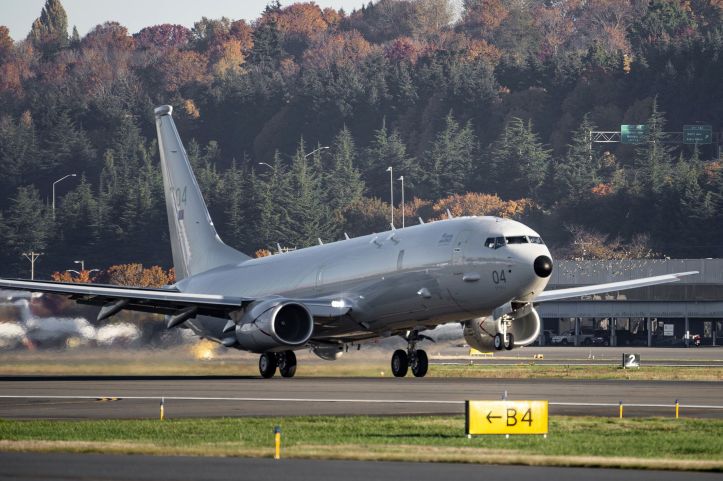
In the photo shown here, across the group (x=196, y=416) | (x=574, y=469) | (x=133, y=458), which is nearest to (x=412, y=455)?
(x=574, y=469)

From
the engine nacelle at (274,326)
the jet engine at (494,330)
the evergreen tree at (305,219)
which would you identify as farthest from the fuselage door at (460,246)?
the evergreen tree at (305,219)

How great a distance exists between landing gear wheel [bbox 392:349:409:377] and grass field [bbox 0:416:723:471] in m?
19.5

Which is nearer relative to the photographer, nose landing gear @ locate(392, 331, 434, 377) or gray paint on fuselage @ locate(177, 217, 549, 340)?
gray paint on fuselage @ locate(177, 217, 549, 340)

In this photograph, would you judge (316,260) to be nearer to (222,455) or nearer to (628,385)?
(628,385)

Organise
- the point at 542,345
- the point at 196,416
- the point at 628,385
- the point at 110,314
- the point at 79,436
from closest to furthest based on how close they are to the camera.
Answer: the point at 79,436, the point at 196,416, the point at 628,385, the point at 110,314, the point at 542,345

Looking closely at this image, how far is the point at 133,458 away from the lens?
26.7 m

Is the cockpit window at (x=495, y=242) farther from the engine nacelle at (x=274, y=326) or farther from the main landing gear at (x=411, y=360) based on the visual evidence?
the engine nacelle at (x=274, y=326)

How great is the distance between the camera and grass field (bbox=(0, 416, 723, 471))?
89.1 feet

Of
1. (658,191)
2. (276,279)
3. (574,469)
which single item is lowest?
(574,469)

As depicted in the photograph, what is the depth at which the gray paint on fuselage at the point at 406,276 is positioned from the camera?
4969 centimetres

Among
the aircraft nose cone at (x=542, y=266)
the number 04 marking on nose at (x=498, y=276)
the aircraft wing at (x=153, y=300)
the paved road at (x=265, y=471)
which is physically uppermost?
the aircraft nose cone at (x=542, y=266)

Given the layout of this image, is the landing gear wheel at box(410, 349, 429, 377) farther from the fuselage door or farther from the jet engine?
the fuselage door

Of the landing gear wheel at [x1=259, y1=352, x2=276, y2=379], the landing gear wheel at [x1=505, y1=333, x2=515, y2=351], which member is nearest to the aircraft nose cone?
the landing gear wheel at [x1=505, y1=333, x2=515, y2=351]

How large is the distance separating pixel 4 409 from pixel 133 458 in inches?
498
